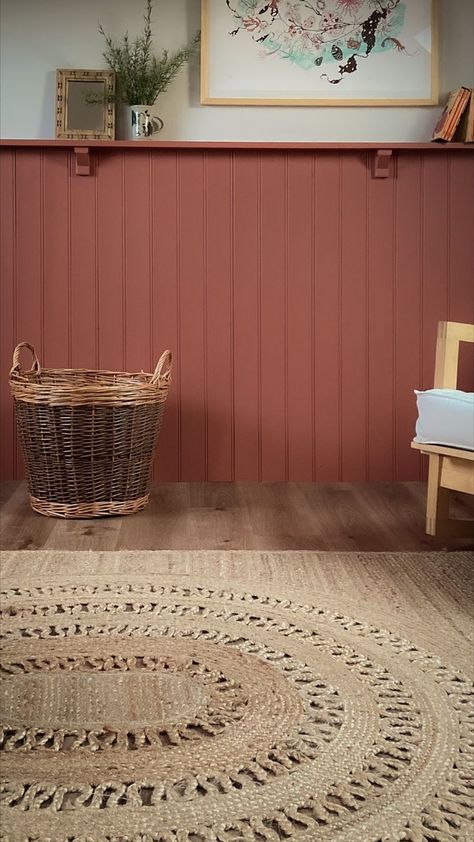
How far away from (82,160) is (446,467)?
1705 mm

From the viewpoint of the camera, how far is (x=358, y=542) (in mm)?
2469

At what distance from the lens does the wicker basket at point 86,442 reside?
2.69 meters

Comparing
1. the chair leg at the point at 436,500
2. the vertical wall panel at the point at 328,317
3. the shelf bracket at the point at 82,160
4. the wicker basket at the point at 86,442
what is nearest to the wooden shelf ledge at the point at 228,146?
the shelf bracket at the point at 82,160

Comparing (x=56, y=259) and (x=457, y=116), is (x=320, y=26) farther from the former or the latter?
(x=56, y=259)

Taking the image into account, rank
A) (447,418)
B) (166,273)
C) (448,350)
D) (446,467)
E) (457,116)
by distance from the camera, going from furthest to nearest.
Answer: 1. (166,273)
2. (457,116)
3. (448,350)
4. (446,467)
5. (447,418)

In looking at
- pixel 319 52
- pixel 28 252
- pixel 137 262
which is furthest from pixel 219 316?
pixel 319 52

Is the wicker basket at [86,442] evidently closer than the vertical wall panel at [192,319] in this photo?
Yes

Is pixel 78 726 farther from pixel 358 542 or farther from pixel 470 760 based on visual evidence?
pixel 358 542

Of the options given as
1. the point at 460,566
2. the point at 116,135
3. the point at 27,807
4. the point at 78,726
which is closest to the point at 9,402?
the point at 116,135

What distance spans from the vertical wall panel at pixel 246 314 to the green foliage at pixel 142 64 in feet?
1.21

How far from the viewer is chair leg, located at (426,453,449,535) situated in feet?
8.07

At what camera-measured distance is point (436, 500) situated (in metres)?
2.48

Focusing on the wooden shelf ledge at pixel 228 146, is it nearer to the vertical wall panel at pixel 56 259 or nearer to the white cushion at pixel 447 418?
the vertical wall panel at pixel 56 259

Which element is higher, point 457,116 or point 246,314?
point 457,116
